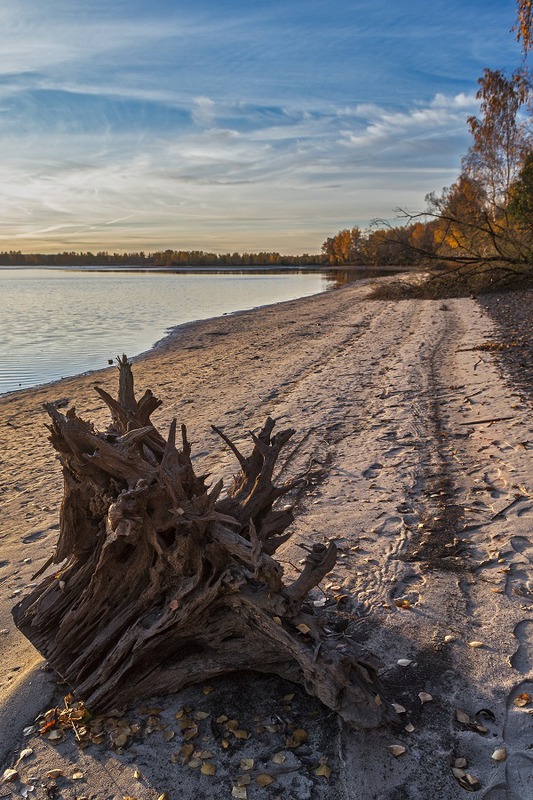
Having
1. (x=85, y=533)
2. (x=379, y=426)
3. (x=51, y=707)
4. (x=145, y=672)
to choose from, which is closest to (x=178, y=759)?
(x=145, y=672)

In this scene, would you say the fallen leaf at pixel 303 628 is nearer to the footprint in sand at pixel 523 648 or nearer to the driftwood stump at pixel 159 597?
the driftwood stump at pixel 159 597

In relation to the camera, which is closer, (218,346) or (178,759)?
(178,759)

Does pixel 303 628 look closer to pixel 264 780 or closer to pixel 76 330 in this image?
pixel 264 780

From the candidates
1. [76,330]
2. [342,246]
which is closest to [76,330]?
[76,330]

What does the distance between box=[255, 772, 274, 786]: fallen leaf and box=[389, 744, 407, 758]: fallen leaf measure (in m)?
0.67

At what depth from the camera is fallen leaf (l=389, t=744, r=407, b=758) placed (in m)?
3.13

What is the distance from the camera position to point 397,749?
3.16 metres

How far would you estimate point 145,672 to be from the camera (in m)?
3.67

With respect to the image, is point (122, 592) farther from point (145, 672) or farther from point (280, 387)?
point (280, 387)

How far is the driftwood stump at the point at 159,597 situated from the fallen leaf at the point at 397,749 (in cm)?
15

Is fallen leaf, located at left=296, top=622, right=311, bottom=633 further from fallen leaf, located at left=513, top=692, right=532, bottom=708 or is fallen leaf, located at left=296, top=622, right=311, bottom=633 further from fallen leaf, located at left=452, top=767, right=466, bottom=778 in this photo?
fallen leaf, located at left=513, top=692, right=532, bottom=708

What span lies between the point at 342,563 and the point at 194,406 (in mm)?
6727

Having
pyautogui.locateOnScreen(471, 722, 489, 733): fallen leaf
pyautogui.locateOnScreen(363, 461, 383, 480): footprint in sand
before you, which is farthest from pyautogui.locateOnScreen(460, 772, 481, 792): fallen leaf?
pyautogui.locateOnScreen(363, 461, 383, 480): footprint in sand

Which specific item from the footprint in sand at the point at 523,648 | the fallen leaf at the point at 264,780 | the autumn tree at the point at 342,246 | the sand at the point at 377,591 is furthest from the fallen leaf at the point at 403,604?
the autumn tree at the point at 342,246
